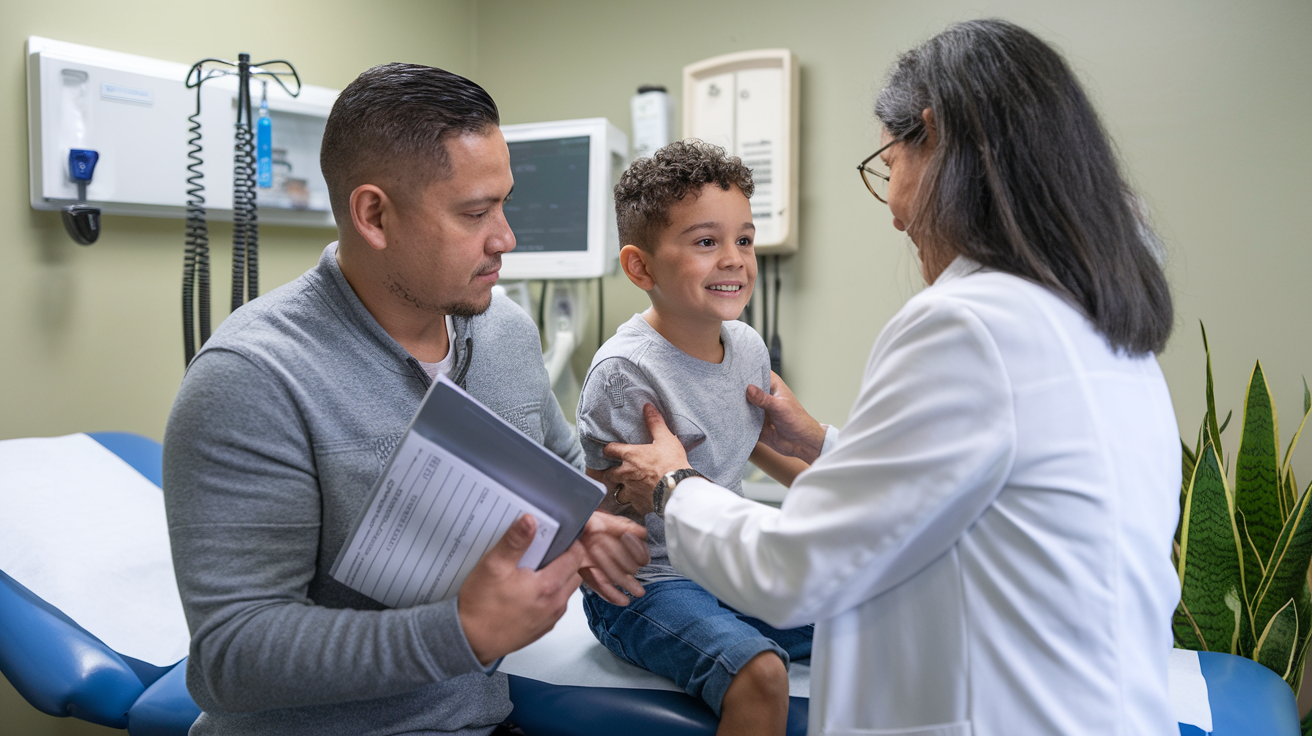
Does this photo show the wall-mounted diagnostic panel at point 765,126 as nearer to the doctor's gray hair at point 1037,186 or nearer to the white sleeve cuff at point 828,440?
the white sleeve cuff at point 828,440

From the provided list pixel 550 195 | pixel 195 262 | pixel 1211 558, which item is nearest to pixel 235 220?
pixel 195 262

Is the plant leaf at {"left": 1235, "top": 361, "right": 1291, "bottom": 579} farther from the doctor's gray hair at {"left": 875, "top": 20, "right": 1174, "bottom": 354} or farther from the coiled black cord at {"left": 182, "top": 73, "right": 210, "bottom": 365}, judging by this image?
the coiled black cord at {"left": 182, "top": 73, "right": 210, "bottom": 365}

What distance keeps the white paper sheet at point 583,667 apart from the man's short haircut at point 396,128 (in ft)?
2.09

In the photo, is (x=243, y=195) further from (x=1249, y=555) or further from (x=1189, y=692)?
Result: (x=1249, y=555)

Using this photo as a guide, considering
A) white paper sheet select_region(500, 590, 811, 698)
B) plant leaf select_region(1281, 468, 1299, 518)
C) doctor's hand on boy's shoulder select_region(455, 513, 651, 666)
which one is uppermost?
doctor's hand on boy's shoulder select_region(455, 513, 651, 666)

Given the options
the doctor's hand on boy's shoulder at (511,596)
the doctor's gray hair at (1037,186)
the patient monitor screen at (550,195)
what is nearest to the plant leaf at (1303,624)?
the doctor's gray hair at (1037,186)

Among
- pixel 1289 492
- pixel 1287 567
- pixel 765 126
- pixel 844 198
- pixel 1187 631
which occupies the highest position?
pixel 765 126

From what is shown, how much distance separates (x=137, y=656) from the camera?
1.35 metres

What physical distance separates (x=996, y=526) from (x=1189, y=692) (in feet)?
2.30

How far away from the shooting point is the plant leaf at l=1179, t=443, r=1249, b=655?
5.08 ft

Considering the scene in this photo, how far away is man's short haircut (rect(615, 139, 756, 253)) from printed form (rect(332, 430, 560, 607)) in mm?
656

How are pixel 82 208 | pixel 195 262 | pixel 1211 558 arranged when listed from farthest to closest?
pixel 195 262, pixel 82 208, pixel 1211 558

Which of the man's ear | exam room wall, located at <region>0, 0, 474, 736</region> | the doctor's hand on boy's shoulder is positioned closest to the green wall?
exam room wall, located at <region>0, 0, 474, 736</region>

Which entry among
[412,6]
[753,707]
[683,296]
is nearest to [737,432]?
[683,296]
